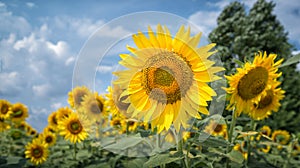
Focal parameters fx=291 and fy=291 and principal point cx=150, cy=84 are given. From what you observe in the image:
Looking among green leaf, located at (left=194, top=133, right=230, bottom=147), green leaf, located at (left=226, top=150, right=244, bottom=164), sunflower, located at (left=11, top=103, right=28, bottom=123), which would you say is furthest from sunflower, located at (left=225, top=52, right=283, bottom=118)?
sunflower, located at (left=11, top=103, right=28, bottom=123)

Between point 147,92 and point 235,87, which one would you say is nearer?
point 147,92

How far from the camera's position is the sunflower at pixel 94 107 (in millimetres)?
3119

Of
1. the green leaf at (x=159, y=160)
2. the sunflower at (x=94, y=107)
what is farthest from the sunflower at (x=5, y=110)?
the green leaf at (x=159, y=160)

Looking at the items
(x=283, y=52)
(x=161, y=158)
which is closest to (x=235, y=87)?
(x=161, y=158)

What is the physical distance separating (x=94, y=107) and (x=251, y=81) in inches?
69.9

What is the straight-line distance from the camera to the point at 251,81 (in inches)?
83.4

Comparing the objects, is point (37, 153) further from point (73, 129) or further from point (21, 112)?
point (21, 112)

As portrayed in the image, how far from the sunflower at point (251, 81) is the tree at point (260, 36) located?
1203cm

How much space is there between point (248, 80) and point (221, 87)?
42cm

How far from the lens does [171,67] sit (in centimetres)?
137

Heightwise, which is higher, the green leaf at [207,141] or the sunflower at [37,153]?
the green leaf at [207,141]

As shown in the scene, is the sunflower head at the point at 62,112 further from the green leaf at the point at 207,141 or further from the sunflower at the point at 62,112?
the green leaf at the point at 207,141

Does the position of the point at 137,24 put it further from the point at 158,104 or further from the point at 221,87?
the point at 221,87

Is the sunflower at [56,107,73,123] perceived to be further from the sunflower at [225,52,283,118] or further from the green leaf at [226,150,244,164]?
the green leaf at [226,150,244,164]
